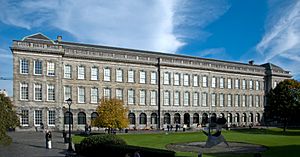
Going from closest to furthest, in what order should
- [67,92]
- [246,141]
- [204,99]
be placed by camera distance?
[246,141] < [67,92] < [204,99]

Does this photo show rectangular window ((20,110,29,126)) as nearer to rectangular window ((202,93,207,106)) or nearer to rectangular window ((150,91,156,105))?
rectangular window ((150,91,156,105))

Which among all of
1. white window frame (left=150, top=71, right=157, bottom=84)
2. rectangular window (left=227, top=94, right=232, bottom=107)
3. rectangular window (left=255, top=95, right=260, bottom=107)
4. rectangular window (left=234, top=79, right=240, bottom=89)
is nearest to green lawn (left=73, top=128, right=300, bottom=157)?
white window frame (left=150, top=71, right=157, bottom=84)

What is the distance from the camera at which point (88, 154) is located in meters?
24.2

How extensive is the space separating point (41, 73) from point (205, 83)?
131ft

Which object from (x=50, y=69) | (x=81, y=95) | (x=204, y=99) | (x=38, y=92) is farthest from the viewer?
(x=204, y=99)

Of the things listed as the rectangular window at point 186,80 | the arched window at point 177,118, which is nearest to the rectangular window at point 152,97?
the arched window at point 177,118

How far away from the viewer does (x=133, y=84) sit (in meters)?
65.8

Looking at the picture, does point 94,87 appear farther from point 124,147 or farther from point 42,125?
point 124,147

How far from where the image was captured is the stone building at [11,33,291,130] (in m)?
54.3

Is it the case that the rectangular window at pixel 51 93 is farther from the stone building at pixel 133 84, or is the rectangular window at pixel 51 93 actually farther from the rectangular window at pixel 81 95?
the rectangular window at pixel 81 95

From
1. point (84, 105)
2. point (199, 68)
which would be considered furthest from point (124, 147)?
point (199, 68)

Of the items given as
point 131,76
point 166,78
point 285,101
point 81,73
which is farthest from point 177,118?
point 81,73

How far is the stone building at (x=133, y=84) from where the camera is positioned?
178ft

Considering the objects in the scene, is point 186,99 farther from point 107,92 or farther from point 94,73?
point 94,73
